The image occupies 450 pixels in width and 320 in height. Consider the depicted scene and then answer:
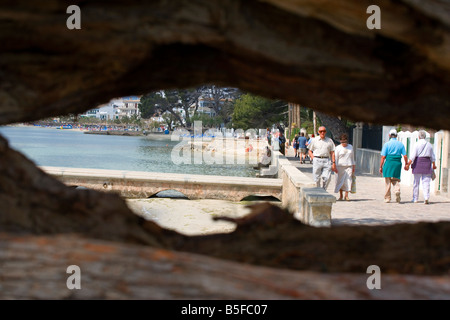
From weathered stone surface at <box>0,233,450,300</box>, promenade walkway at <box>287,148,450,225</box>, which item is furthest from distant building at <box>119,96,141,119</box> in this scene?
weathered stone surface at <box>0,233,450,300</box>

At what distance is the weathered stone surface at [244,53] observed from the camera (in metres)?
1.59

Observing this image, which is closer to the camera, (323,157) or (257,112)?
(323,157)

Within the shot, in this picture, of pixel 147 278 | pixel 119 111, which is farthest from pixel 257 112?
pixel 119 111

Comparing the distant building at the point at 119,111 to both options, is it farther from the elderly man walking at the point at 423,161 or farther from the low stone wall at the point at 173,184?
the elderly man walking at the point at 423,161

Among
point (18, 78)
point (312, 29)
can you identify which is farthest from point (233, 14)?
point (18, 78)

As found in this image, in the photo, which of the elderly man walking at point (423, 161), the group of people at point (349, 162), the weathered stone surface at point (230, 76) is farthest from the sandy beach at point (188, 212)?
the weathered stone surface at point (230, 76)

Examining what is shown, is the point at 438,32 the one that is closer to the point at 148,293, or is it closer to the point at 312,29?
the point at 312,29

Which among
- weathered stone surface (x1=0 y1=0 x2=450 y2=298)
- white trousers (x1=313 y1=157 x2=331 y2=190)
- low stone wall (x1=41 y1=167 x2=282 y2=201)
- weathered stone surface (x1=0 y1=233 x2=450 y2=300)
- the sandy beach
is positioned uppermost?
weathered stone surface (x1=0 y1=0 x2=450 y2=298)

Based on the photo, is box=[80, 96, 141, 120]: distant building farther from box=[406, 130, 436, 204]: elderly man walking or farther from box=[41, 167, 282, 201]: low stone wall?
box=[406, 130, 436, 204]: elderly man walking

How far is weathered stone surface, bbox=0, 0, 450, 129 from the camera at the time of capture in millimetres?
1592

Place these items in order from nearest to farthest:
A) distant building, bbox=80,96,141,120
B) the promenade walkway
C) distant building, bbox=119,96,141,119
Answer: the promenade walkway, distant building, bbox=119,96,141,119, distant building, bbox=80,96,141,120

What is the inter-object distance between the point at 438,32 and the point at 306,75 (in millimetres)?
455

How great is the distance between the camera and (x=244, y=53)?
5.51 ft
